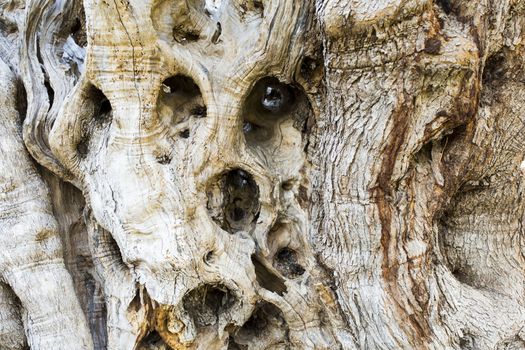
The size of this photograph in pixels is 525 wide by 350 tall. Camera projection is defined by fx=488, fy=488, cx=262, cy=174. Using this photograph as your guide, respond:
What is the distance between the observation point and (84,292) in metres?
2.50

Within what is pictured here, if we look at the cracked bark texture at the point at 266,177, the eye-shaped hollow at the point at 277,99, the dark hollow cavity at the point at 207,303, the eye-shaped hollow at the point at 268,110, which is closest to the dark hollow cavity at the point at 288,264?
the cracked bark texture at the point at 266,177

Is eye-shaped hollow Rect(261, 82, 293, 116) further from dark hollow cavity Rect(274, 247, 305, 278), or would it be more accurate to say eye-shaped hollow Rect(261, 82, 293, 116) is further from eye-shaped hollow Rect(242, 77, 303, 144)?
dark hollow cavity Rect(274, 247, 305, 278)

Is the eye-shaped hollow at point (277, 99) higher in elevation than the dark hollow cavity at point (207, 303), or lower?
higher

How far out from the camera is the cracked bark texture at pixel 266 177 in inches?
79.5

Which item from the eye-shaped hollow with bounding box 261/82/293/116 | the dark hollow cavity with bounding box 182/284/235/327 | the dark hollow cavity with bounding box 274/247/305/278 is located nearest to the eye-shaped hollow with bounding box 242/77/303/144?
the eye-shaped hollow with bounding box 261/82/293/116

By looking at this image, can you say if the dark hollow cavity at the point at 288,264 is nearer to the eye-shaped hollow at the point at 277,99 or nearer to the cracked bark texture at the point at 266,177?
the cracked bark texture at the point at 266,177

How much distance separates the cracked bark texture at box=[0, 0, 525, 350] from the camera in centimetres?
202

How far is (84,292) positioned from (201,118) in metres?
1.10

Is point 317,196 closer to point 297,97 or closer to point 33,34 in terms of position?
point 297,97

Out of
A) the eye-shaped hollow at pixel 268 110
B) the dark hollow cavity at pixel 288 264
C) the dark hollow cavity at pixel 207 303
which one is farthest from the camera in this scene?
the eye-shaped hollow at pixel 268 110

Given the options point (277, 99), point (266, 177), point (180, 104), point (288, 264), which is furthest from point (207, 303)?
point (277, 99)

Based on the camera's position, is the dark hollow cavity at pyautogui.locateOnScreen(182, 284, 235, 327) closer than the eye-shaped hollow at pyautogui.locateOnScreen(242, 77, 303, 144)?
Yes

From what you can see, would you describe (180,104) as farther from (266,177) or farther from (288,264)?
(288,264)

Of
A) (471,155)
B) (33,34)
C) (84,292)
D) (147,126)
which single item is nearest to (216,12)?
(147,126)
